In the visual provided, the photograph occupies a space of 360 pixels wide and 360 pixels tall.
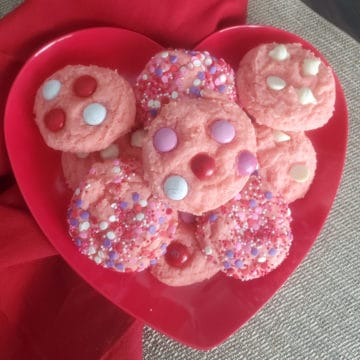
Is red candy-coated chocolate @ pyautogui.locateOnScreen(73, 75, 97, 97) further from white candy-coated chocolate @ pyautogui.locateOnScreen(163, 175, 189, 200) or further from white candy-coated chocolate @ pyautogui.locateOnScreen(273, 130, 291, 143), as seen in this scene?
white candy-coated chocolate @ pyautogui.locateOnScreen(273, 130, 291, 143)

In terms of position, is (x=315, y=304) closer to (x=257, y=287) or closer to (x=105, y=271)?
(x=257, y=287)

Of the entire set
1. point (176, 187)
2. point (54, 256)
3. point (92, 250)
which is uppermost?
point (176, 187)

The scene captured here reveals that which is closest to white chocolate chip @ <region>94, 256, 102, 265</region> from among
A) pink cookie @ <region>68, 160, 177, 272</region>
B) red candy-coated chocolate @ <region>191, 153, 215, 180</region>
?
pink cookie @ <region>68, 160, 177, 272</region>

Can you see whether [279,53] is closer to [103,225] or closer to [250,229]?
[250,229]

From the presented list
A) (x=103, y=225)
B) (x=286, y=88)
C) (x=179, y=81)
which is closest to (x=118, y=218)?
(x=103, y=225)

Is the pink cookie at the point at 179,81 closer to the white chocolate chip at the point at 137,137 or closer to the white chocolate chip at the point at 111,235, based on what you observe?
the white chocolate chip at the point at 137,137

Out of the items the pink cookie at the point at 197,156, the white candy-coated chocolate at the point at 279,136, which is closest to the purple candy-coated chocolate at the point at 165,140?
the pink cookie at the point at 197,156
